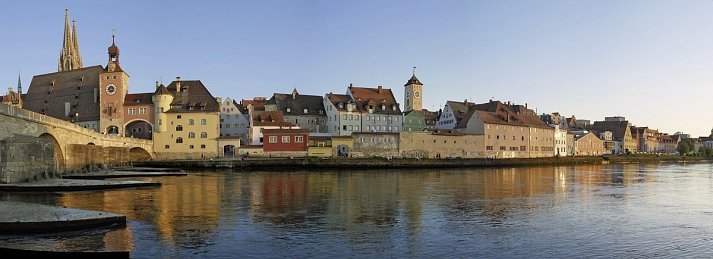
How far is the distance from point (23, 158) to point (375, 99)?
76.6 metres

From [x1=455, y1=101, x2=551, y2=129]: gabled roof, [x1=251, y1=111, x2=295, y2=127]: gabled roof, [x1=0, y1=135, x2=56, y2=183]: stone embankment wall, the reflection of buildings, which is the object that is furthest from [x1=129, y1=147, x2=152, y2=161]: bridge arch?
[x1=455, y1=101, x2=551, y2=129]: gabled roof

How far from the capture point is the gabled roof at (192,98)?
87812 mm

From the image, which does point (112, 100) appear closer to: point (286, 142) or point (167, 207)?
point (286, 142)

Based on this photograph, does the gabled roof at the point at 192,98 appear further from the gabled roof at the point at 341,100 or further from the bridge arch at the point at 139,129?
the gabled roof at the point at 341,100

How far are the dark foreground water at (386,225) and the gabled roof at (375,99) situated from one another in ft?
219

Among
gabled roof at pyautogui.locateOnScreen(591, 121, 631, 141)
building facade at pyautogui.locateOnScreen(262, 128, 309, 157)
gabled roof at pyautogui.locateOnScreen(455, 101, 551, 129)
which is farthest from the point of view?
gabled roof at pyautogui.locateOnScreen(591, 121, 631, 141)

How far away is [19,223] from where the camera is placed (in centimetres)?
1816

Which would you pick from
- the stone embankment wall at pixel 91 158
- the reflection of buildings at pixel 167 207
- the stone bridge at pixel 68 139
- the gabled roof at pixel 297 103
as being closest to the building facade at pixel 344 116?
the gabled roof at pixel 297 103

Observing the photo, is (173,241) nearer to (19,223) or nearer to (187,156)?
(19,223)

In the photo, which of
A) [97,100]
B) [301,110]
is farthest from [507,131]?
[97,100]

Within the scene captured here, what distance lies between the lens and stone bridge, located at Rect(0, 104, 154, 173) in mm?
34688

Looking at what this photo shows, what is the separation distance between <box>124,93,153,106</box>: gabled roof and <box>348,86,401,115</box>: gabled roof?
118 ft

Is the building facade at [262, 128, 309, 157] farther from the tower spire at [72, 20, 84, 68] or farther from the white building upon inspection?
the tower spire at [72, 20, 84, 68]

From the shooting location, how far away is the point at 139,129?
3733 inches
